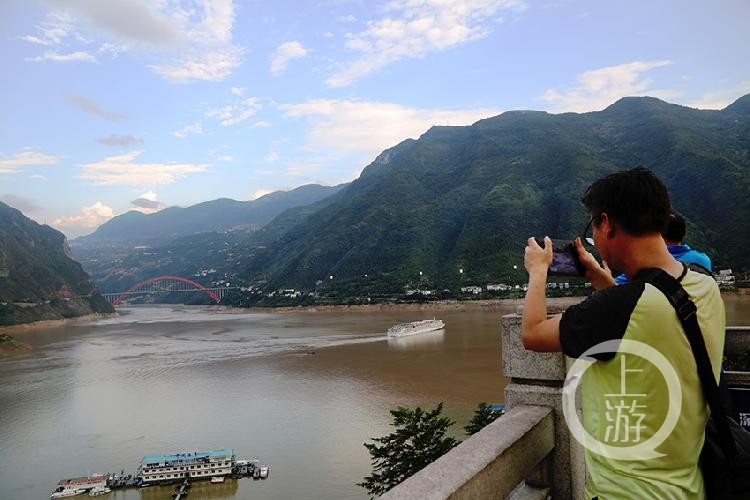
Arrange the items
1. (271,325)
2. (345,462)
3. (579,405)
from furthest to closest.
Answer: (271,325) → (345,462) → (579,405)

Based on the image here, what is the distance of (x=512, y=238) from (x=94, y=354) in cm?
4790

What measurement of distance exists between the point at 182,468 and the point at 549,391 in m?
12.6

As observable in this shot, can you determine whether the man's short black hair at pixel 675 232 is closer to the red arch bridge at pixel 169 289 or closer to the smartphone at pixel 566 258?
the smartphone at pixel 566 258

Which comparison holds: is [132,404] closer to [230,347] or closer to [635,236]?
[230,347]

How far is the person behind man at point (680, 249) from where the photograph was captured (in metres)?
1.60

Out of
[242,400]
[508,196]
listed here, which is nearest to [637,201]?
[242,400]

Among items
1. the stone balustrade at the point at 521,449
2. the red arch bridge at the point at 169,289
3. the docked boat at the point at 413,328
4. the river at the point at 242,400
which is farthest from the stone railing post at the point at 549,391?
the red arch bridge at the point at 169,289

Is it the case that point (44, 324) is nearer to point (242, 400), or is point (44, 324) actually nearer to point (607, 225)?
point (242, 400)

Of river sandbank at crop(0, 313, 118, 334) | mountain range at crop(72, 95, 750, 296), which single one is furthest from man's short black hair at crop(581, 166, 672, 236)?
river sandbank at crop(0, 313, 118, 334)

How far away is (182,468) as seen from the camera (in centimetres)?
1245

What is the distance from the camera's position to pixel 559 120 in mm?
106625

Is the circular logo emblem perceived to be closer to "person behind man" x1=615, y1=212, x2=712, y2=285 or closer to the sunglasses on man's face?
the sunglasses on man's face

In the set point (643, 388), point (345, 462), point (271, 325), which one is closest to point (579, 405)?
point (643, 388)

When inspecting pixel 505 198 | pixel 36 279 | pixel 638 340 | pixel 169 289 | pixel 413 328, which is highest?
pixel 505 198
